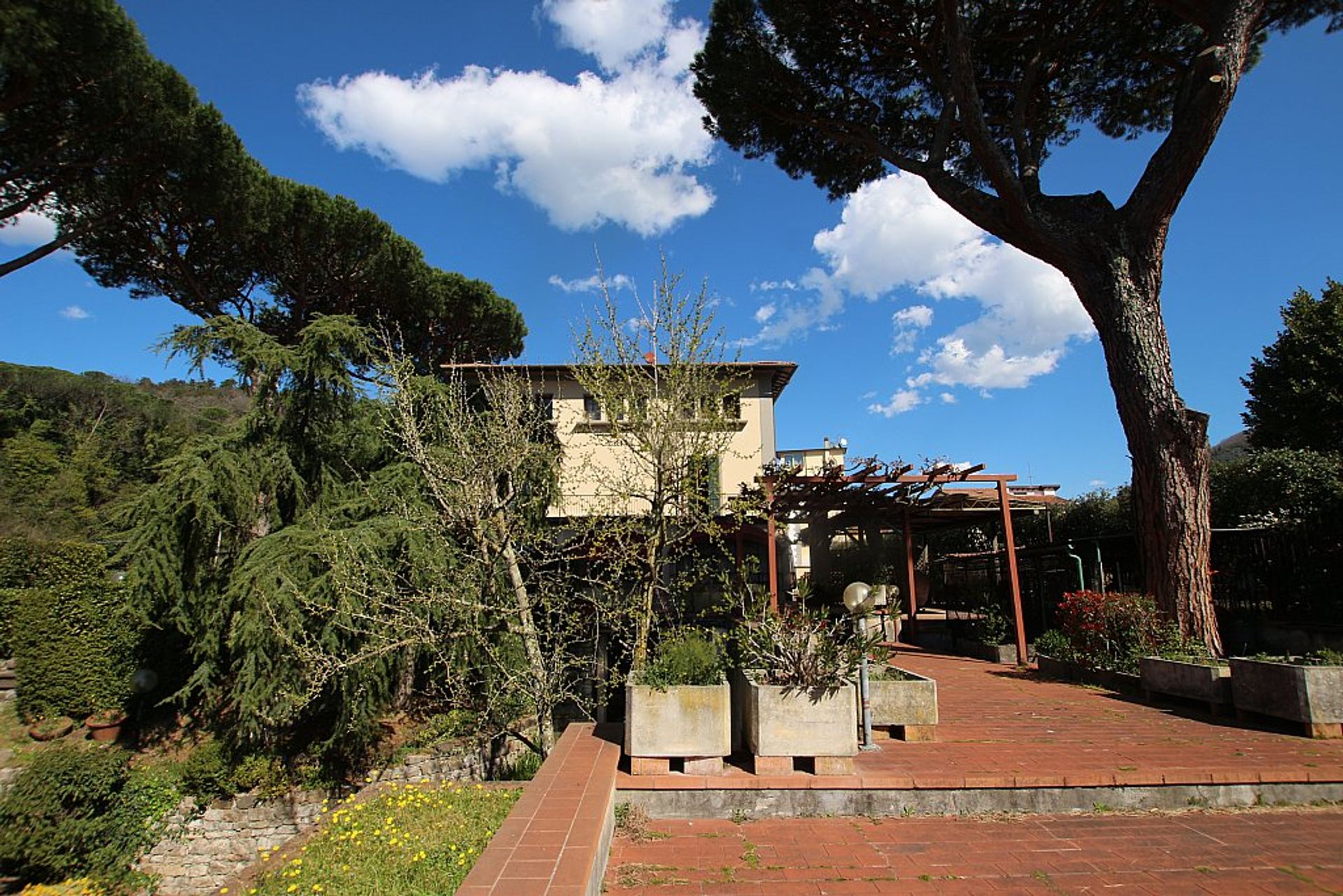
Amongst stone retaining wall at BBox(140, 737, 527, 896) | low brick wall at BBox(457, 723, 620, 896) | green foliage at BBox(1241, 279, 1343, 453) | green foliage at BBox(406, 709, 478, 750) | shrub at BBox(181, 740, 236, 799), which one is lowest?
stone retaining wall at BBox(140, 737, 527, 896)

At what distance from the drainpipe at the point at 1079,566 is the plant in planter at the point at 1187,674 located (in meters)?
2.80

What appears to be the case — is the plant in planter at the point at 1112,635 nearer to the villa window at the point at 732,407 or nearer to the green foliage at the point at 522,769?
the villa window at the point at 732,407

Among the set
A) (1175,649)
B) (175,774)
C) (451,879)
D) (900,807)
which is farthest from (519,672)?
(1175,649)

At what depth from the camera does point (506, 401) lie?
23.1ft

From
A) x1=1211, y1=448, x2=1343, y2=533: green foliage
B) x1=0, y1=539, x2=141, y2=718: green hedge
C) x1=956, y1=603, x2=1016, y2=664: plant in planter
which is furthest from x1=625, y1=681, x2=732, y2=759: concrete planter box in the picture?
x1=0, y1=539, x2=141, y2=718: green hedge

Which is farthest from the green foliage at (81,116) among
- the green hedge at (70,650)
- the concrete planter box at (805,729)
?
the concrete planter box at (805,729)

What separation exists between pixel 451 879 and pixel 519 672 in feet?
11.0

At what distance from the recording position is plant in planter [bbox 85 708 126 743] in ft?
34.2

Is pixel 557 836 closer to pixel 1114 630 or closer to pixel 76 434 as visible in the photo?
pixel 1114 630

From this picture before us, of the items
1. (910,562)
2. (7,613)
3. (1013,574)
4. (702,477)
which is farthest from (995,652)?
(7,613)

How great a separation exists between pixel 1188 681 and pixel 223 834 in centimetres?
1146

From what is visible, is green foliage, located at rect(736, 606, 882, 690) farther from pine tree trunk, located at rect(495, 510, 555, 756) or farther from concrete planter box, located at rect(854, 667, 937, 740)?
pine tree trunk, located at rect(495, 510, 555, 756)

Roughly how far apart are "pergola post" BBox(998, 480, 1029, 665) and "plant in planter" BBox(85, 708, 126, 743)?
14161mm

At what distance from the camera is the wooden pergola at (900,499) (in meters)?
10.6
